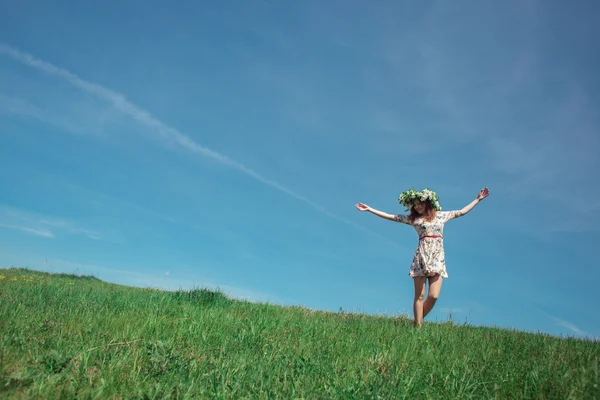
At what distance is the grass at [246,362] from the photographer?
4.12 meters

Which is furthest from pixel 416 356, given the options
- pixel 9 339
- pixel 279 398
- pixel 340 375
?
pixel 9 339

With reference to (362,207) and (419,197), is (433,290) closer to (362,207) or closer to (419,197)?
(419,197)

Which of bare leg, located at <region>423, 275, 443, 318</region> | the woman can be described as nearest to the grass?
bare leg, located at <region>423, 275, 443, 318</region>

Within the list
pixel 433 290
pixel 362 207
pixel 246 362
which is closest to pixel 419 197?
pixel 362 207

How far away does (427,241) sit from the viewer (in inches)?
395

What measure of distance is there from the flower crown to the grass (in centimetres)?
340

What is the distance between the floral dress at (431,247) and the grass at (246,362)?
224cm

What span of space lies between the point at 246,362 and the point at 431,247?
599cm

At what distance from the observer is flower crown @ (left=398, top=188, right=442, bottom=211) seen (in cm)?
1022

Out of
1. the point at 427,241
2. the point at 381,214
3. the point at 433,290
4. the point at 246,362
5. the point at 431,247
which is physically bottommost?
the point at 246,362

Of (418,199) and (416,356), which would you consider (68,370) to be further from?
(418,199)

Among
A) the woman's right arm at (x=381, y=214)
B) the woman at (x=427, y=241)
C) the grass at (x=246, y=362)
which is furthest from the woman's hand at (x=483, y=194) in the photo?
the grass at (x=246, y=362)

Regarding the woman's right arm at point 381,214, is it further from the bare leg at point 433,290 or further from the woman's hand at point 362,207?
the bare leg at point 433,290

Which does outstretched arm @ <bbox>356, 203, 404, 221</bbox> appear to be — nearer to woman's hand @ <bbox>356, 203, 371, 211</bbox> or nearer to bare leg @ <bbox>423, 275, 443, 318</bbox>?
woman's hand @ <bbox>356, 203, 371, 211</bbox>
